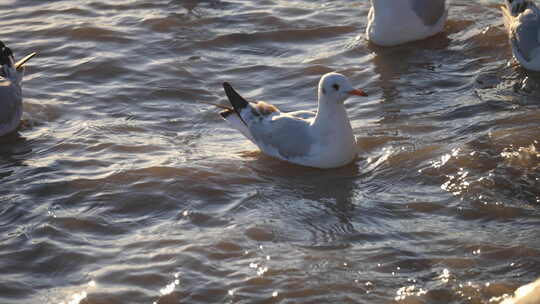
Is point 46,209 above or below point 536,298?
below

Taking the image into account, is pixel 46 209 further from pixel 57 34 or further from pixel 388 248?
pixel 57 34

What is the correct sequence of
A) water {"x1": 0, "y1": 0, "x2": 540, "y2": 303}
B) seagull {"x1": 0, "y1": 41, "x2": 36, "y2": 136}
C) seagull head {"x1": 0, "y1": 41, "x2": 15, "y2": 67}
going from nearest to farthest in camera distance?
water {"x1": 0, "y1": 0, "x2": 540, "y2": 303}, seagull {"x1": 0, "y1": 41, "x2": 36, "y2": 136}, seagull head {"x1": 0, "y1": 41, "x2": 15, "y2": 67}

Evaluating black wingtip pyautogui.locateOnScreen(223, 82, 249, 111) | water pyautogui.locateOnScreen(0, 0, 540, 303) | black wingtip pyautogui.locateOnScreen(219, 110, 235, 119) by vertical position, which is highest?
black wingtip pyautogui.locateOnScreen(223, 82, 249, 111)

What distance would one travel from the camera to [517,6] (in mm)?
9742

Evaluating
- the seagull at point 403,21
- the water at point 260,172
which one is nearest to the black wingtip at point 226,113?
the water at point 260,172

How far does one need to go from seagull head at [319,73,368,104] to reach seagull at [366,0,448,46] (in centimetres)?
272

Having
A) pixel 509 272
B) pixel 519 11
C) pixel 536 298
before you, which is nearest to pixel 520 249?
pixel 509 272

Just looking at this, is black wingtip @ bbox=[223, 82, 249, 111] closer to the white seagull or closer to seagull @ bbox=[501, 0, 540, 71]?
the white seagull

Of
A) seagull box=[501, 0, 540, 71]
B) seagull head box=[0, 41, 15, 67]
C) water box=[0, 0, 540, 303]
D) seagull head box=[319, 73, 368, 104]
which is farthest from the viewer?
seagull head box=[0, 41, 15, 67]

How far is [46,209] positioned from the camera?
731 cm

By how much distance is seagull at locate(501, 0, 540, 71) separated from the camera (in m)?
9.30

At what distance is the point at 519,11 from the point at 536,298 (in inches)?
242

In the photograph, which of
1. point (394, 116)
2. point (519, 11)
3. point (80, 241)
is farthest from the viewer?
point (519, 11)

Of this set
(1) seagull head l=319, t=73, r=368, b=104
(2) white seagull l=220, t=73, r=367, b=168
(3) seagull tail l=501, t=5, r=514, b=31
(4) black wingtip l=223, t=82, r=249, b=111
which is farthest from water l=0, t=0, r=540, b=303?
(1) seagull head l=319, t=73, r=368, b=104
